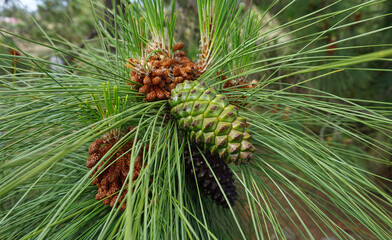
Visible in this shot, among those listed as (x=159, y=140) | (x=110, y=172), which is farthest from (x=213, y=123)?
(x=110, y=172)

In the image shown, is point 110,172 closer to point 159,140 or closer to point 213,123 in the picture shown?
point 159,140

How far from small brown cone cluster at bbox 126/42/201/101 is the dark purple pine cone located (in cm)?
15

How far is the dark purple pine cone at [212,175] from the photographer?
56cm

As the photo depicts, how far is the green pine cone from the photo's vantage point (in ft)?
1.49

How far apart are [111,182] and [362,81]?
124 centimetres

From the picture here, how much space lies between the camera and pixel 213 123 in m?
0.46

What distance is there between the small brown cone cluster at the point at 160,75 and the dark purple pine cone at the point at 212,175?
0.15 meters

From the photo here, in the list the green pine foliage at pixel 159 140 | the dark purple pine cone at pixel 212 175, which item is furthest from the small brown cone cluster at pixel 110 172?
the dark purple pine cone at pixel 212 175

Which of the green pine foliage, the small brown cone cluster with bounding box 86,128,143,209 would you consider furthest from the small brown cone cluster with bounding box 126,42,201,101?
the small brown cone cluster with bounding box 86,128,143,209

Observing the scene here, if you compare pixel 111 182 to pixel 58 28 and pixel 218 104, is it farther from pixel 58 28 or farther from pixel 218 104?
A: pixel 58 28

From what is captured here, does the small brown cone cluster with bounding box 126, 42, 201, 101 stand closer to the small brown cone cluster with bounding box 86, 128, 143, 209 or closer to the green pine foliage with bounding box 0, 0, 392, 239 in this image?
the green pine foliage with bounding box 0, 0, 392, 239

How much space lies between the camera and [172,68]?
0.58 m

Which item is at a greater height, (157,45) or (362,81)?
(157,45)

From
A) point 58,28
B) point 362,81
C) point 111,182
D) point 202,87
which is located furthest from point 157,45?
point 58,28
